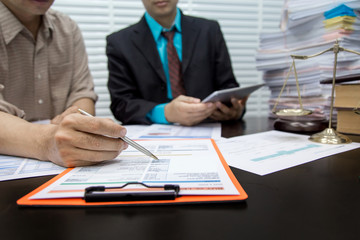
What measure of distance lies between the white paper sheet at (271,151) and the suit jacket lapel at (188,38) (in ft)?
2.21

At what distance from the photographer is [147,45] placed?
1264 mm

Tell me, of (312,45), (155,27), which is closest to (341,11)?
(312,45)

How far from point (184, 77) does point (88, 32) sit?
0.97 metres

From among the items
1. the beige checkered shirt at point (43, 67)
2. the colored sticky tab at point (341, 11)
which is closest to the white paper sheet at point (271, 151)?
the colored sticky tab at point (341, 11)

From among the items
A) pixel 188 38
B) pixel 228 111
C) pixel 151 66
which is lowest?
pixel 228 111

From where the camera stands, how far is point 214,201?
319 millimetres

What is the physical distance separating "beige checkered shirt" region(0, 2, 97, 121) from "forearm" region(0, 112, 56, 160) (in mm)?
484

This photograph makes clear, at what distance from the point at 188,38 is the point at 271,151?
0.92m

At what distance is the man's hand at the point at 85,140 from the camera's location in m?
0.44

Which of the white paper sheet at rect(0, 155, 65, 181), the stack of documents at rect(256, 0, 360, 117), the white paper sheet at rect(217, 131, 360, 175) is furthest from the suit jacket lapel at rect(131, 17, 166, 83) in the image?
the white paper sheet at rect(0, 155, 65, 181)

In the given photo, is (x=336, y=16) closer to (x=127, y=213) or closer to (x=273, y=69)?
(x=273, y=69)

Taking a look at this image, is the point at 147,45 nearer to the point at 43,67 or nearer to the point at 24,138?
the point at 43,67

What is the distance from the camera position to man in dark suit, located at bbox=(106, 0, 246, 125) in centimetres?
122

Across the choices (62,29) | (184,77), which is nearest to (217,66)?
(184,77)
